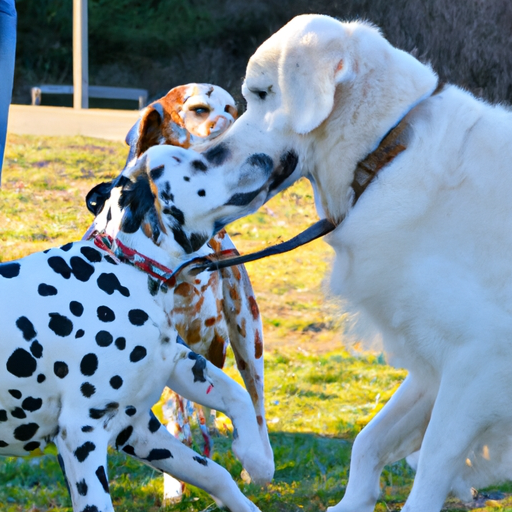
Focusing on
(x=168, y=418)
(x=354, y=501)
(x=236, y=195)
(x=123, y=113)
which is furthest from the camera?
(x=123, y=113)

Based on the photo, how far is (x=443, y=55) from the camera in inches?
523

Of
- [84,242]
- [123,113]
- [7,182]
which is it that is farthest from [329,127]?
[123,113]

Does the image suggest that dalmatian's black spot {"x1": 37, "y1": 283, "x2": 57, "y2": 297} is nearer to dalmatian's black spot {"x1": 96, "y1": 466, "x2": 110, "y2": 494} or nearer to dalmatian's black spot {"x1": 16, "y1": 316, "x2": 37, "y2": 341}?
dalmatian's black spot {"x1": 16, "y1": 316, "x2": 37, "y2": 341}

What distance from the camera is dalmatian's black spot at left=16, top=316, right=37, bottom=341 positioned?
2.85 m

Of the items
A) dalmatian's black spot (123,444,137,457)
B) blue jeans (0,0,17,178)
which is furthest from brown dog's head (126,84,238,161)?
dalmatian's black spot (123,444,137,457)

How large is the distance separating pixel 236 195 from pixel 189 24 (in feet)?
53.8

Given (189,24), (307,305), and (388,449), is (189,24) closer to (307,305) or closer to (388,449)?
(307,305)

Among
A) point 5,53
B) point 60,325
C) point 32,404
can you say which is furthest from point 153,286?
point 5,53

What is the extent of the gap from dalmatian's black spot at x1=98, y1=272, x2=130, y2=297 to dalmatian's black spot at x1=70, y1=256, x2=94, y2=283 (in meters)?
0.05

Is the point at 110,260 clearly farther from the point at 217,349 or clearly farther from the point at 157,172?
the point at 217,349

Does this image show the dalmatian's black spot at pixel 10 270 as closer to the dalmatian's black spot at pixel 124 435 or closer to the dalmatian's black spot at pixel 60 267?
the dalmatian's black spot at pixel 60 267

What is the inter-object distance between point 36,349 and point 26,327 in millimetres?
84

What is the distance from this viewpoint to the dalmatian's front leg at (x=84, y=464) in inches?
112

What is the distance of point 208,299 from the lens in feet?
12.7
